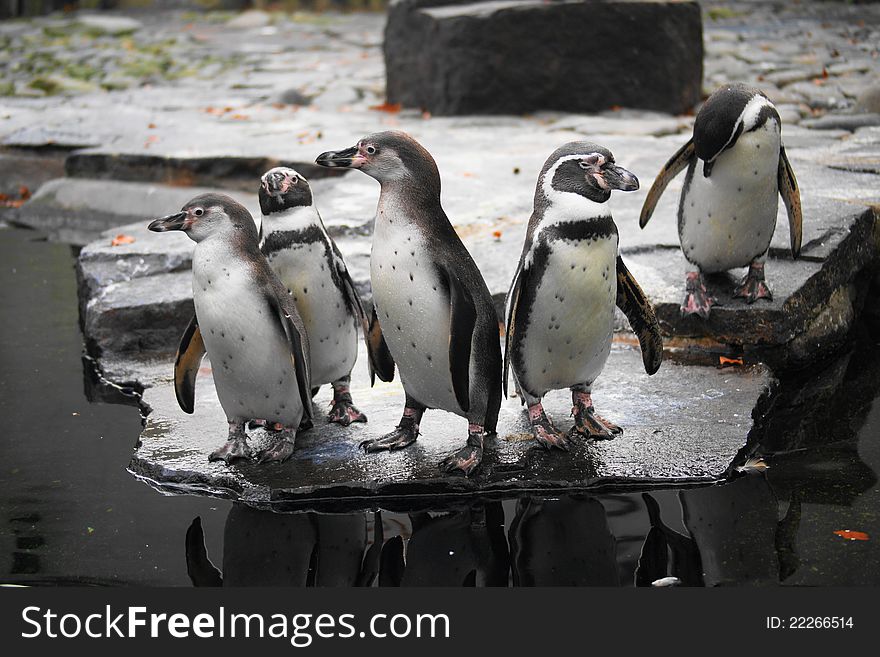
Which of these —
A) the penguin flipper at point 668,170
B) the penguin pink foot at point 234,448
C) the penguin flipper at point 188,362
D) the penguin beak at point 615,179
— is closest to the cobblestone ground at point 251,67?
the penguin flipper at point 668,170

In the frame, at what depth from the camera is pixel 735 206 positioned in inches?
181

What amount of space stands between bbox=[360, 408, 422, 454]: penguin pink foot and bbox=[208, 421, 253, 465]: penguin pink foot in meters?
0.41

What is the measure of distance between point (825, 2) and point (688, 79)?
697 cm

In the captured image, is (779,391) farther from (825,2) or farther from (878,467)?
(825,2)

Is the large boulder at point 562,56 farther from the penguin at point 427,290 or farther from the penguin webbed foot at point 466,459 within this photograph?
the penguin webbed foot at point 466,459

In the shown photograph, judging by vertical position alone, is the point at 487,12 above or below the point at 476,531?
above

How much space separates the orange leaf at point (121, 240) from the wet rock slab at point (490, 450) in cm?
212

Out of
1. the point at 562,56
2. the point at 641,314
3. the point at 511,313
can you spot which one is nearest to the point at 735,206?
the point at 641,314

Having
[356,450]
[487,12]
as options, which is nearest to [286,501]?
[356,450]

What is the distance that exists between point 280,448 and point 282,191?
89 centimetres

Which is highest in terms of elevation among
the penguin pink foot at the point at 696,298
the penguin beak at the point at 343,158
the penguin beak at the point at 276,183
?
the penguin beak at the point at 343,158

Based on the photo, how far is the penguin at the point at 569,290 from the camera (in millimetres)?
3596

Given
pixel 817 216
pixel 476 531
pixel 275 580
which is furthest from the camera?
pixel 817 216

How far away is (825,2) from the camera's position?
15.4 meters
